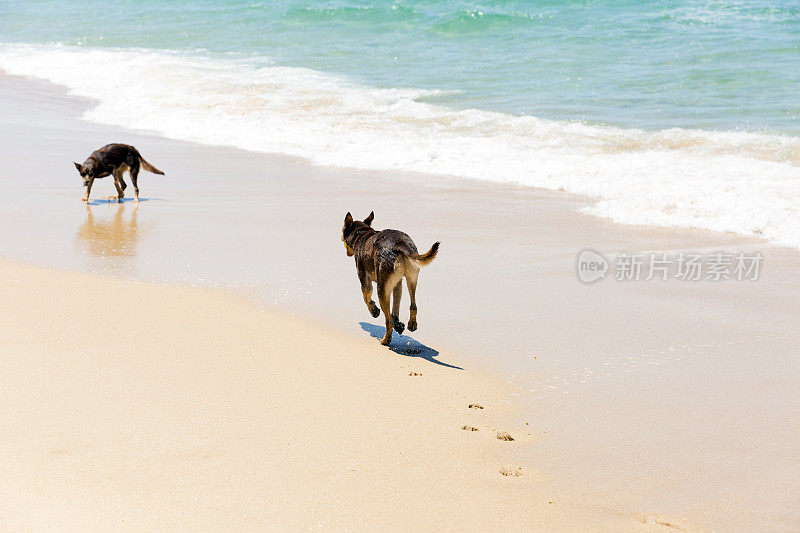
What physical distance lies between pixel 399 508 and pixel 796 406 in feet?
8.79

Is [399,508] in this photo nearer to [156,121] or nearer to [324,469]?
[324,469]

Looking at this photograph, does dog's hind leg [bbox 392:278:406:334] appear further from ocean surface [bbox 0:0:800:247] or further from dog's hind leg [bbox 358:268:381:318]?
ocean surface [bbox 0:0:800:247]

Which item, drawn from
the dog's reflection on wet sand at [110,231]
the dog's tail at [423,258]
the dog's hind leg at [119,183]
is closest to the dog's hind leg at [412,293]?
the dog's tail at [423,258]

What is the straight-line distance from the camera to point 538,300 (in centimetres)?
664

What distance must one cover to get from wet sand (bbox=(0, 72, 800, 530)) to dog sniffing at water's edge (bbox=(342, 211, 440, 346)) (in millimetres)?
224

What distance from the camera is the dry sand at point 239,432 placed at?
3.45 metres

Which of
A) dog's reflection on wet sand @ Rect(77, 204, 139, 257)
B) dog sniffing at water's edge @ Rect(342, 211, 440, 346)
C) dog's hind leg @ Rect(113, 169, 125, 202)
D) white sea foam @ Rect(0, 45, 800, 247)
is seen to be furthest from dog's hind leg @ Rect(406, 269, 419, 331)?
dog's hind leg @ Rect(113, 169, 125, 202)

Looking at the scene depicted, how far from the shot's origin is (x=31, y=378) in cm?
458

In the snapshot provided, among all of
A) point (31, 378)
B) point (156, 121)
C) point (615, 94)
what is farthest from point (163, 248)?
point (615, 94)

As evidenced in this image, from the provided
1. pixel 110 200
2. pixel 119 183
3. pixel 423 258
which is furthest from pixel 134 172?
pixel 423 258

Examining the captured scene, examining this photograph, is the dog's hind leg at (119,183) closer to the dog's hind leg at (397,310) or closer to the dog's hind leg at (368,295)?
the dog's hind leg at (368,295)

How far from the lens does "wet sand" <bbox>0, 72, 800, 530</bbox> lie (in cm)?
407

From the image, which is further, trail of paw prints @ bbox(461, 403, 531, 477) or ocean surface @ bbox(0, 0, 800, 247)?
ocean surface @ bbox(0, 0, 800, 247)

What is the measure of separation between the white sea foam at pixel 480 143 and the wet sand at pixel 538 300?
0.68m
